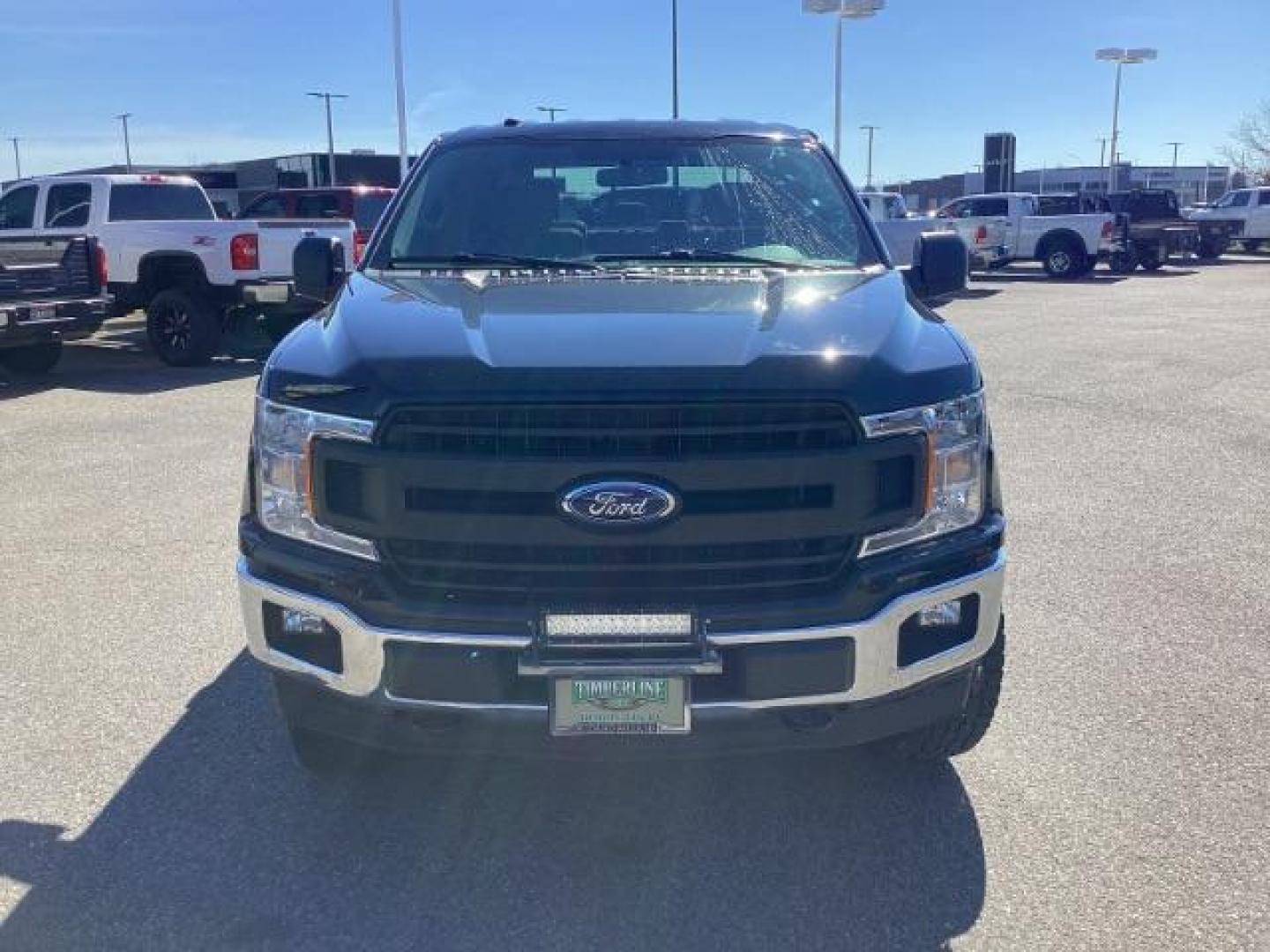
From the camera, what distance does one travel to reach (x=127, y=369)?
13.2m

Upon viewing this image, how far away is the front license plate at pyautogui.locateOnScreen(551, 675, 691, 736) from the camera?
273cm

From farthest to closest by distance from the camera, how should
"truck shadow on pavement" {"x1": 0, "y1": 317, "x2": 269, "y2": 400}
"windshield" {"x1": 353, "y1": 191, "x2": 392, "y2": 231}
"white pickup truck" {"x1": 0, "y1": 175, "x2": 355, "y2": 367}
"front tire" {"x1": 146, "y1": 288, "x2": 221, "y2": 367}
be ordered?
"windshield" {"x1": 353, "y1": 191, "x2": 392, "y2": 231} < "front tire" {"x1": 146, "y1": 288, "x2": 221, "y2": 367} < "white pickup truck" {"x1": 0, "y1": 175, "x2": 355, "y2": 367} < "truck shadow on pavement" {"x1": 0, "y1": 317, "x2": 269, "y2": 400}

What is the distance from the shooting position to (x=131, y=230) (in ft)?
42.6

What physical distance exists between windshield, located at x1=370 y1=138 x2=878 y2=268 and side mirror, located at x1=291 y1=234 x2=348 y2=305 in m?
0.37

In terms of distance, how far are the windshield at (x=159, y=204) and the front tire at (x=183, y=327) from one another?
1189 millimetres

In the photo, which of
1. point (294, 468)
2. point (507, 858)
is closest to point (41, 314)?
point (294, 468)

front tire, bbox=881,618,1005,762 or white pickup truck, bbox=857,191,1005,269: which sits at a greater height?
white pickup truck, bbox=857,191,1005,269

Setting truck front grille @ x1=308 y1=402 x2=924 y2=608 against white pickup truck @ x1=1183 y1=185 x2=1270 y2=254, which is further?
white pickup truck @ x1=1183 y1=185 x2=1270 y2=254

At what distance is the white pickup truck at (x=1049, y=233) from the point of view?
26.7 m

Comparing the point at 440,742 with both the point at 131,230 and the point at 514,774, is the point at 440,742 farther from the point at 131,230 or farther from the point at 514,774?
the point at 131,230

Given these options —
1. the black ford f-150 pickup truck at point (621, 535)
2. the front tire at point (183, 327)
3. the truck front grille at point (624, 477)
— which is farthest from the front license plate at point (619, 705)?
the front tire at point (183, 327)

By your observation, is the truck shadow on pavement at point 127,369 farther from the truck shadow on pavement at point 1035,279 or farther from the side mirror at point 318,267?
the truck shadow on pavement at point 1035,279

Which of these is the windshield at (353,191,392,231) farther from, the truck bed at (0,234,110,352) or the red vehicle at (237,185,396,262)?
the truck bed at (0,234,110,352)

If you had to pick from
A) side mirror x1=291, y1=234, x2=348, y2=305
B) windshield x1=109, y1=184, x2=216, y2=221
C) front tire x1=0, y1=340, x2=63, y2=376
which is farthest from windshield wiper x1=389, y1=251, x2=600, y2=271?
windshield x1=109, y1=184, x2=216, y2=221
